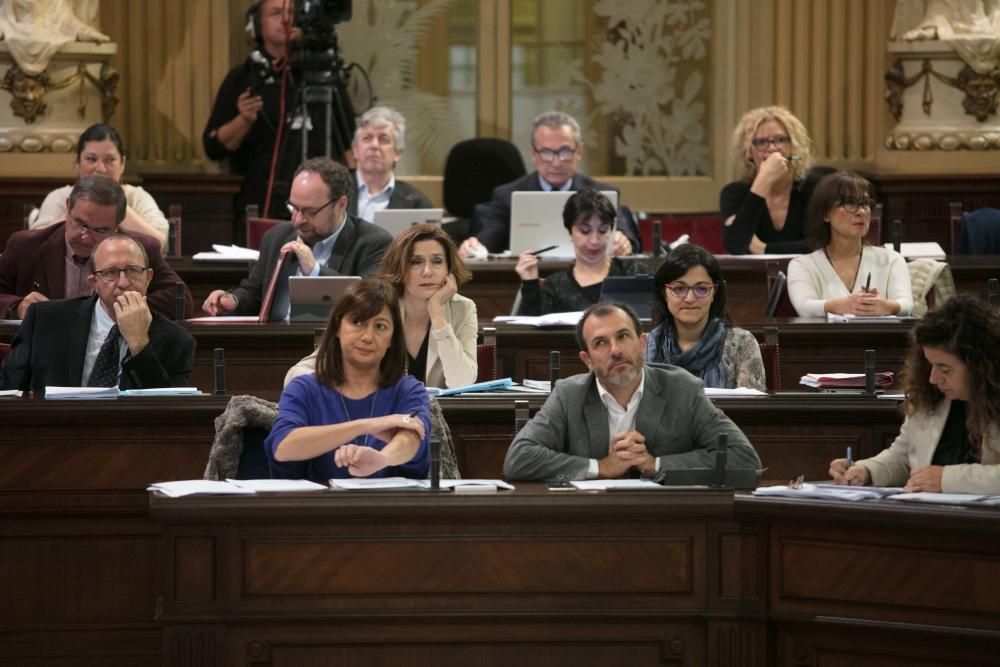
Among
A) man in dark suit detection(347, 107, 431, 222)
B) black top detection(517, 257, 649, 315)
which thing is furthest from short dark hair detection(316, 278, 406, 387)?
man in dark suit detection(347, 107, 431, 222)

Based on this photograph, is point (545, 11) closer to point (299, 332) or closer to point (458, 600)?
point (299, 332)

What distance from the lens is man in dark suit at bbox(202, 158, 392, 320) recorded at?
6.82 meters

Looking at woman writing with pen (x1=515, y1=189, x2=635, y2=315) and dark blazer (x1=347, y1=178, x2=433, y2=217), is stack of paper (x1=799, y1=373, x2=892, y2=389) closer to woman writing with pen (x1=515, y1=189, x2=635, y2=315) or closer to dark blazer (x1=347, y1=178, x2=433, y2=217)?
woman writing with pen (x1=515, y1=189, x2=635, y2=315)

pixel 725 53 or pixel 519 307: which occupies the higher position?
pixel 725 53

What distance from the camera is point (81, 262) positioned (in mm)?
6312

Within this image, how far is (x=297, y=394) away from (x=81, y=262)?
7.18ft

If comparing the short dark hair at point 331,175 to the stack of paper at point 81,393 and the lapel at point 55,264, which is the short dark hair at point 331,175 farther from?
the stack of paper at point 81,393

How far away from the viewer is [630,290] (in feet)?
20.4

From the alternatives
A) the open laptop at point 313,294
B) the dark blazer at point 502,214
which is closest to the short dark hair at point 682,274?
the open laptop at point 313,294

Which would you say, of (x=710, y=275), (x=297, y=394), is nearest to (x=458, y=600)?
(x=297, y=394)

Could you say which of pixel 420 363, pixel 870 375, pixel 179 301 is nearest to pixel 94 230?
pixel 179 301

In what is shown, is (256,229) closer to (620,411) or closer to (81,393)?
(81,393)

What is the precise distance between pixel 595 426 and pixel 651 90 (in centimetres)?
665

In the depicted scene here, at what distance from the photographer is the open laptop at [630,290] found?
6.18 m
